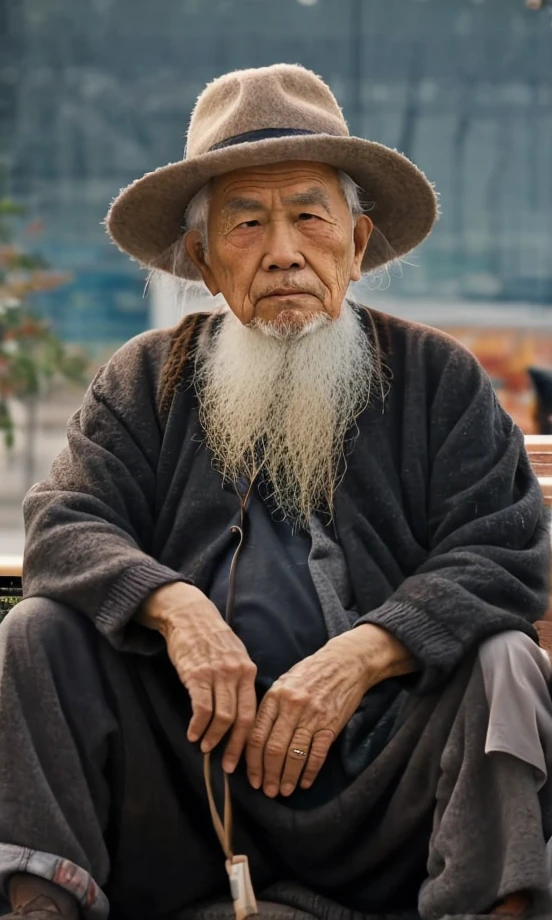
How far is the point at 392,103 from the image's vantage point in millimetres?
9281

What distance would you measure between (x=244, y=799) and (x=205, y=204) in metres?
1.42

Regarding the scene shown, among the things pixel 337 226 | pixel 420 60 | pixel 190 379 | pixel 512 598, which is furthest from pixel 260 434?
pixel 420 60

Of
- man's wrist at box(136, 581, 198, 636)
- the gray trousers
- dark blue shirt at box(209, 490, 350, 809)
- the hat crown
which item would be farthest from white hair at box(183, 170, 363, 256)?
the gray trousers

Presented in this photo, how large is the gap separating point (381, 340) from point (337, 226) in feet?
1.00

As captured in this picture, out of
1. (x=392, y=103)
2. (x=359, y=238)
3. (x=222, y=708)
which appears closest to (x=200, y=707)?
(x=222, y=708)

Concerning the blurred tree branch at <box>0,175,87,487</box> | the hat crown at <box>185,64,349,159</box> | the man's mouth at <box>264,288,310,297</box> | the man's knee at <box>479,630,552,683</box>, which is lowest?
the blurred tree branch at <box>0,175,87,487</box>

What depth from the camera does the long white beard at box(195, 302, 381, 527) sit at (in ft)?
12.9

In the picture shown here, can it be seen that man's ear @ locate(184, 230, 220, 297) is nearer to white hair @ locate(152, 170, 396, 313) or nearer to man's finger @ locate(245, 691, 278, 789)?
white hair @ locate(152, 170, 396, 313)

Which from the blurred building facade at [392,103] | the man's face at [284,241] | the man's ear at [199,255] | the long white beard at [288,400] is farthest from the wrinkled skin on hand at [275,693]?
the blurred building facade at [392,103]

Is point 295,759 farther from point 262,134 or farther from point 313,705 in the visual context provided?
point 262,134

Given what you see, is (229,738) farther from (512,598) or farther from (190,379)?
(190,379)

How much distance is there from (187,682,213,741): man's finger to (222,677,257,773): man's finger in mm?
58

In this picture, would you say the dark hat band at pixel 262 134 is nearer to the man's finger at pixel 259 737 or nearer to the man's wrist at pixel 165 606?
the man's wrist at pixel 165 606

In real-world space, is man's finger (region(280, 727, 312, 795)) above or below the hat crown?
below
